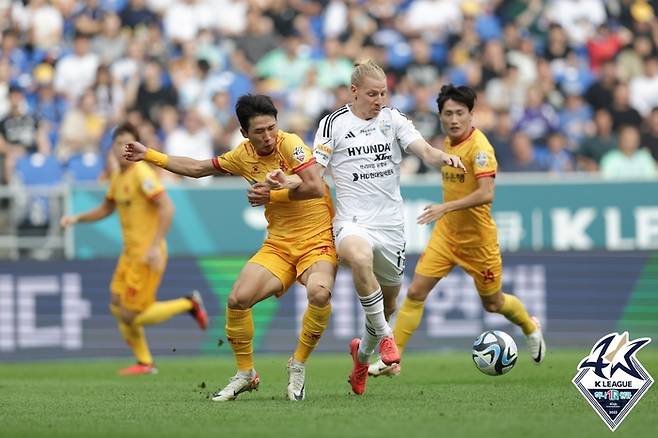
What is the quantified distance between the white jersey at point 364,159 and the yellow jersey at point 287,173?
25 cm

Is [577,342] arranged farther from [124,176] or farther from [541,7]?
[541,7]

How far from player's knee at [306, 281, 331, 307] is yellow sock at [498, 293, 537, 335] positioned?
11.9 ft

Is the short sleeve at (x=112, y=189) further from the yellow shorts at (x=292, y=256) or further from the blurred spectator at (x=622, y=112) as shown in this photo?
the blurred spectator at (x=622, y=112)

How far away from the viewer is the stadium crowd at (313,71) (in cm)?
2258

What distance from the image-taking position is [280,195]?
11.5 meters

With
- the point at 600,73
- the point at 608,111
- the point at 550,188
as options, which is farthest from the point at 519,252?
the point at 600,73

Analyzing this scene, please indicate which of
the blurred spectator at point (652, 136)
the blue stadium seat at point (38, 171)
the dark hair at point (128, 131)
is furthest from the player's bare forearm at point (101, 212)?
the blurred spectator at point (652, 136)

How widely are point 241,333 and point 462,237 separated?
3380 millimetres

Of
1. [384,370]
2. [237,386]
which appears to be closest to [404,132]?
[384,370]

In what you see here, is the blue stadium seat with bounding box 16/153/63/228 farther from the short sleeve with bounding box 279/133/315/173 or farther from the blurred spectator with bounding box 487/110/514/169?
the short sleeve with bounding box 279/133/315/173

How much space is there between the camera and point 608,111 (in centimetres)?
2409

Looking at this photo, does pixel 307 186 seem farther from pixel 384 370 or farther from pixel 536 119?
pixel 536 119

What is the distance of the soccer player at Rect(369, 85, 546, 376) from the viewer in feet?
44.4

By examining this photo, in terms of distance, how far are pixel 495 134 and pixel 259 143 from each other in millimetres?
11754
